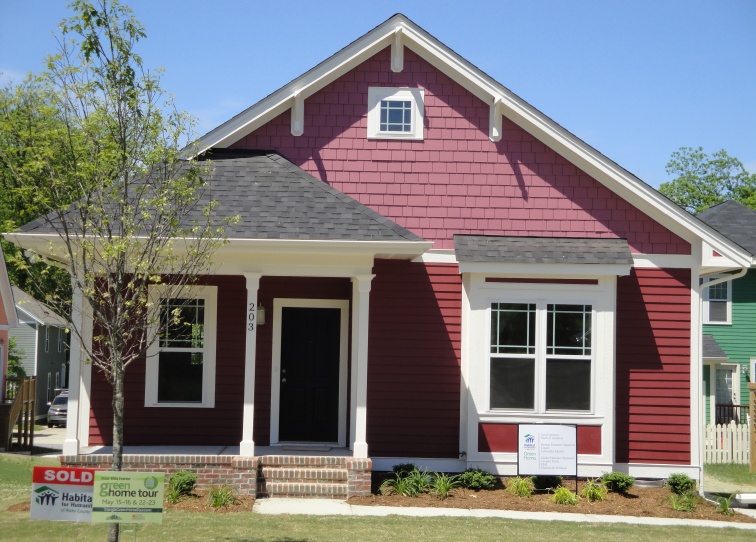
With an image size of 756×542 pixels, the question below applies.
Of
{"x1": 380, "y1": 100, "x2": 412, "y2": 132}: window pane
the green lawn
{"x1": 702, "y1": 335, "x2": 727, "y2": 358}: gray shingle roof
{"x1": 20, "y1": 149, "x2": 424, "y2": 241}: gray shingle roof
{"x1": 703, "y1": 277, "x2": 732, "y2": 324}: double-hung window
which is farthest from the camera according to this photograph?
{"x1": 703, "y1": 277, "x2": 732, "y2": 324}: double-hung window

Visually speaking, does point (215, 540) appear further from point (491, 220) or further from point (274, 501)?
point (491, 220)

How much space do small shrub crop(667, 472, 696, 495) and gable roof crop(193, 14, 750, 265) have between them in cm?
355

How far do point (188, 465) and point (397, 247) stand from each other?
4.26m

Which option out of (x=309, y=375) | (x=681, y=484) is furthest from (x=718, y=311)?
(x=309, y=375)

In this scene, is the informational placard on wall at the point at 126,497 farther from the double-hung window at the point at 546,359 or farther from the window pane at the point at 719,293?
the window pane at the point at 719,293

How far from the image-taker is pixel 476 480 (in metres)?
14.0

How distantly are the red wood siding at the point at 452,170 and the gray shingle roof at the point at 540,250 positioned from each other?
0.19 m

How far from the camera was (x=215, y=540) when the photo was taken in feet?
32.6

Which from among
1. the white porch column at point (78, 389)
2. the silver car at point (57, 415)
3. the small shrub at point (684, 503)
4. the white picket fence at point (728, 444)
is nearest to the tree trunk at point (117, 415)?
the white porch column at point (78, 389)

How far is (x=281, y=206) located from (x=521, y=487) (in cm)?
552

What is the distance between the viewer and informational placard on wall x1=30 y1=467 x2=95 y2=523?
8.37 meters

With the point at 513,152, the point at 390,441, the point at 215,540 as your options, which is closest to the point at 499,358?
the point at 390,441

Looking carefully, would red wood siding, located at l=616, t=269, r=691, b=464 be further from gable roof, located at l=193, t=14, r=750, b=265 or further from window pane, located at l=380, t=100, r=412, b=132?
window pane, located at l=380, t=100, r=412, b=132

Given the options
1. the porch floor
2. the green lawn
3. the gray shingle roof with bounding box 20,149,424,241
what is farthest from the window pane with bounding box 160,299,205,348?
the green lawn
